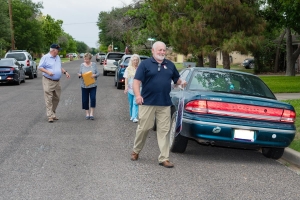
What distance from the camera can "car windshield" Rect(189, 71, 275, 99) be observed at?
24.4 feet

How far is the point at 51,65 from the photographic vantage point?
1046 centimetres

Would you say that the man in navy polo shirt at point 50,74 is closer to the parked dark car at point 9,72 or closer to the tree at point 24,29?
the parked dark car at point 9,72

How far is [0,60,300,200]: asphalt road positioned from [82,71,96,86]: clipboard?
48.5 inches

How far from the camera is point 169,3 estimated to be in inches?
916

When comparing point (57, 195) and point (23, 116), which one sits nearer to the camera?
point (57, 195)

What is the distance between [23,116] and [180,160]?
18.7ft

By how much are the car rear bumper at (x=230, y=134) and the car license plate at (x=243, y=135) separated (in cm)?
3

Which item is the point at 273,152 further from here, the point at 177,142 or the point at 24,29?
the point at 24,29

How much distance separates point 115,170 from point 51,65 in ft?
16.3

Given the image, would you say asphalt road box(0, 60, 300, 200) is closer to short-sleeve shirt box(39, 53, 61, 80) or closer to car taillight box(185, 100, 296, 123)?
car taillight box(185, 100, 296, 123)

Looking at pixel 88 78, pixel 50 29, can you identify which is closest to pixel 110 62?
pixel 88 78

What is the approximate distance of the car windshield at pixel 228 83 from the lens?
293 inches

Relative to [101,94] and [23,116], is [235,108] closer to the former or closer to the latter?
[23,116]

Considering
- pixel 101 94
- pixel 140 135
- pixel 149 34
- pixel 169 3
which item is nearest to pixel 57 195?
pixel 140 135
